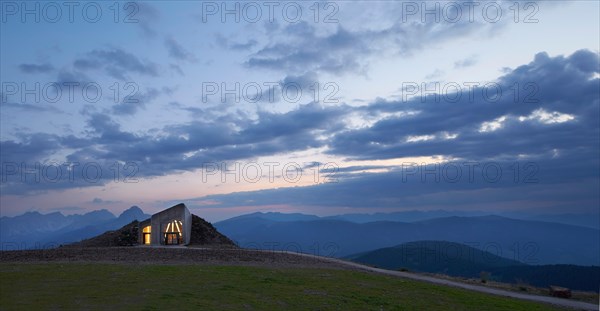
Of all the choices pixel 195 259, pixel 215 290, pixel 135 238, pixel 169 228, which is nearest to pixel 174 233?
pixel 169 228

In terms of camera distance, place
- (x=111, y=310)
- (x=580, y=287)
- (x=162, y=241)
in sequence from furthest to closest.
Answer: (x=580, y=287), (x=162, y=241), (x=111, y=310)

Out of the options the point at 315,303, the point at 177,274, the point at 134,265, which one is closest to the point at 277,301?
the point at 315,303

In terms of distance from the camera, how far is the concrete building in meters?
52.9

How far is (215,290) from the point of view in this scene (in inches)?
865

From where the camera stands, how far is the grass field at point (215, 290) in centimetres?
1805

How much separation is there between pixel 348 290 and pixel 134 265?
14427 mm

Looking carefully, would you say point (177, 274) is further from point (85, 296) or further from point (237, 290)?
point (85, 296)

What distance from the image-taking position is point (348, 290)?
2523 cm

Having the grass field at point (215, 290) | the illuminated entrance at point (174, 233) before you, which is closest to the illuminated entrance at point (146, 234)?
the illuminated entrance at point (174, 233)

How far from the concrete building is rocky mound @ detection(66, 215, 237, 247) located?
134 centimetres

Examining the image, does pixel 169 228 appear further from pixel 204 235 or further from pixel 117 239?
pixel 117 239

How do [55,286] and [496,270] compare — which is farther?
[496,270]

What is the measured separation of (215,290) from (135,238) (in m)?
36.8

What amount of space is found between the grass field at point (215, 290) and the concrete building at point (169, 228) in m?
24.9
